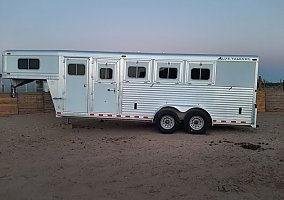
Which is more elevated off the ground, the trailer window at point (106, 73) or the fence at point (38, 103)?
the trailer window at point (106, 73)

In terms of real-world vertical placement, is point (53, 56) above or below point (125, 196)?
above

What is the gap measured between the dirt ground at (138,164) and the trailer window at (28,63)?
7.27 feet

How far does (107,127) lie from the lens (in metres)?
10.9

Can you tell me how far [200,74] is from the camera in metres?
9.46

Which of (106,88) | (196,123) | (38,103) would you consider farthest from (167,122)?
(38,103)

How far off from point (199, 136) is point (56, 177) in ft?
17.9

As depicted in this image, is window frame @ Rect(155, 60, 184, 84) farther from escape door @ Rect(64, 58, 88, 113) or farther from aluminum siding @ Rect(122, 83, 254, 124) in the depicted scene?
escape door @ Rect(64, 58, 88, 113)

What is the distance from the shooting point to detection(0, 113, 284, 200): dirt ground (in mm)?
4453

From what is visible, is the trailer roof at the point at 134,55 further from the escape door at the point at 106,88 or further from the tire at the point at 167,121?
the tire at the point at 167,121

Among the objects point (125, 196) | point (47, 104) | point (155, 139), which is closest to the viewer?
point (125, 196)

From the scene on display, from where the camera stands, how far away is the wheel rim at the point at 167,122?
376 inches

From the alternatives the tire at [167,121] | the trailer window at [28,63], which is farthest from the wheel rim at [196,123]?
the trailer window at [28,63]

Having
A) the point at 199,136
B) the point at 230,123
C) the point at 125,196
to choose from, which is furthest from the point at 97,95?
the point at 125,196

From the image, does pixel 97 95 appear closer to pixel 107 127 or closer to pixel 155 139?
pixel 107 127
